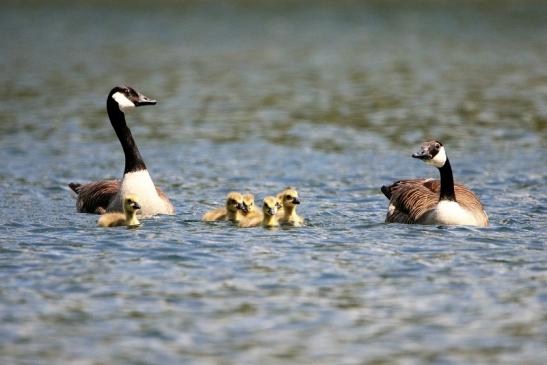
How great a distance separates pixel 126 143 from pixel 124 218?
5.08 ft

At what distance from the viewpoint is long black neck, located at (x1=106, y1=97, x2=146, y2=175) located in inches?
521

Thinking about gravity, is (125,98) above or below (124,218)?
above

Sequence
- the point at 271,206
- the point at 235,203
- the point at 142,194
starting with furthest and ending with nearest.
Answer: the point at 142,194 → the point at 235,203 → the point at 271,206

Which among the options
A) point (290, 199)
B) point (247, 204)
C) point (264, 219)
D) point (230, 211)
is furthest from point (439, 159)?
point (230, 211)

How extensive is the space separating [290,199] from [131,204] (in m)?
1.76

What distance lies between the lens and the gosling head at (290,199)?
475 inches

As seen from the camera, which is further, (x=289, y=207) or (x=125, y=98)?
(x=125, y=98)

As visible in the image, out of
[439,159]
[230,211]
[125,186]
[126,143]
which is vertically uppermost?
[126,143]

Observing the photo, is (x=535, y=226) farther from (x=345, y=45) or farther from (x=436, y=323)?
(x=345, y=45)

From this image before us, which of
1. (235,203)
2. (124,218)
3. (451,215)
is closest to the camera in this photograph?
(451,215)

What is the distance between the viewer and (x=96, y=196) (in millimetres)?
13609

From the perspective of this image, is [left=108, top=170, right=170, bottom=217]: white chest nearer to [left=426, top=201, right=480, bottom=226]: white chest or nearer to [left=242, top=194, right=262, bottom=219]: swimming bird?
[left=242, top=194, right=262, bottom=219]: swimming bird

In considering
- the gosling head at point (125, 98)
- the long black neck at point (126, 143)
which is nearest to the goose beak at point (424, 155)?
the long black neck at point (126, 143)

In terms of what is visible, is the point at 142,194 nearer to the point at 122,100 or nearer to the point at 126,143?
the point at 126,143
